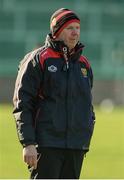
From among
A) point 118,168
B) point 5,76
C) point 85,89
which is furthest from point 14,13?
point 85,89

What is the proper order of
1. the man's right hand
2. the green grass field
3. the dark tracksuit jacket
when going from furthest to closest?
the green grass field → the dark tracksuit jacket → the man's right hand

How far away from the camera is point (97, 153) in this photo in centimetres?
1541

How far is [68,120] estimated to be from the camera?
614cm

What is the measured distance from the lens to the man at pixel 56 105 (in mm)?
6113

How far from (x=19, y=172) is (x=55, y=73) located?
5.76 m

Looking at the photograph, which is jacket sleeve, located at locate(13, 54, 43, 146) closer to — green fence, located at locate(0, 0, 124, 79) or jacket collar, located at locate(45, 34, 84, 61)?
jacket collar, located at locate(45, 34, 84, 61)

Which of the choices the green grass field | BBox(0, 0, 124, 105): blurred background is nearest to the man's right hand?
the green grass field

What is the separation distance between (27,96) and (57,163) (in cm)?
51

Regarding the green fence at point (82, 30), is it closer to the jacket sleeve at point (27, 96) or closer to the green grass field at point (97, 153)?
the green grass field at point (97, 153)

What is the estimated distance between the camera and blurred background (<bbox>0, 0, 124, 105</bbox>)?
110ft

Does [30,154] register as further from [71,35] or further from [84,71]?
[71,35]

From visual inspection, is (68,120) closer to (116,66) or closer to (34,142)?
(34,142)

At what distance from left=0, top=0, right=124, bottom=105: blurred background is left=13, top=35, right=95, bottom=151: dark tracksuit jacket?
27.0 m

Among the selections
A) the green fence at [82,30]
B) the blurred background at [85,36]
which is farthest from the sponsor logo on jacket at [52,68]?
the green fence at [82,30]
